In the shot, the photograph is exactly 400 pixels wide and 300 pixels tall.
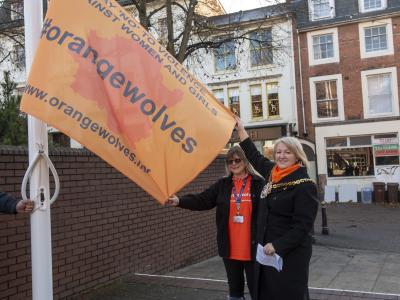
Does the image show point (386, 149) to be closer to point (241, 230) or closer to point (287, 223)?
point (241, 230)

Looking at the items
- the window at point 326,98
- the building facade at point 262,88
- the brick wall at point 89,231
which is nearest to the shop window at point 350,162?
the building facade at point 262,88

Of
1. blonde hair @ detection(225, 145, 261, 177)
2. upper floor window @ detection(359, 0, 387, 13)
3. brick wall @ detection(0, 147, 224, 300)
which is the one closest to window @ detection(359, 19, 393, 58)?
upper floor window @ detection(359, 0, 387, 13)

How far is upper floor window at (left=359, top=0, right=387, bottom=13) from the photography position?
24969mm

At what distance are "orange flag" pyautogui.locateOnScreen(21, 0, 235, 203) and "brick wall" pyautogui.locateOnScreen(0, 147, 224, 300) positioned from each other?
2.35m

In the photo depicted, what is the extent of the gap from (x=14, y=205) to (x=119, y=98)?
101cm

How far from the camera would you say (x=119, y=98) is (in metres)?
3.02

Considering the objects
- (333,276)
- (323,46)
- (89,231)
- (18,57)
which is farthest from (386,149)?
(89,231)

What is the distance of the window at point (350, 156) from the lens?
24.7m

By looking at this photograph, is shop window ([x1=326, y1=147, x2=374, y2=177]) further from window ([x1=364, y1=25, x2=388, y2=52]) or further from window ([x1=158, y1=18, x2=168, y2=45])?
window ([x1=158, y1=18, x2=168, y2=45])

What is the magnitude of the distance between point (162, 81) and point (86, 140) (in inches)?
26.0

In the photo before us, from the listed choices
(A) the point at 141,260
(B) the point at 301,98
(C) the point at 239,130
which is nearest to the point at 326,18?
(B) the point at 301,98

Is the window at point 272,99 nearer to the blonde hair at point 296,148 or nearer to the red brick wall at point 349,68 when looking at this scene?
the red brick wall at point 349,68

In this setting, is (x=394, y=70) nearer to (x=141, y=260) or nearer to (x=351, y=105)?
(x=351, y=105)

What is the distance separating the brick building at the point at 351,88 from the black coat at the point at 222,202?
67.1ft
